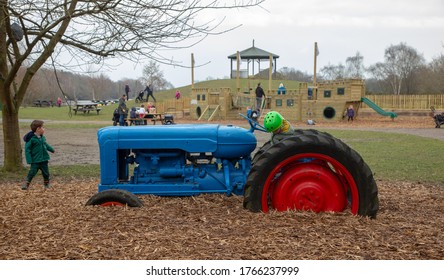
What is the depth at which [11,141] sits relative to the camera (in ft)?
35.8

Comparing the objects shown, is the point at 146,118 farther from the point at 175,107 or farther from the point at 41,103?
the point at 41,103

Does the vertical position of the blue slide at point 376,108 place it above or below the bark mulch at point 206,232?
above

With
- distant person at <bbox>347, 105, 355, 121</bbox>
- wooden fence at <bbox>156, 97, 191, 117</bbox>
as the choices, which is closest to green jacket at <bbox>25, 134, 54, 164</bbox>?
distant person at <bbox>347, 105, 355, 121</bbox>

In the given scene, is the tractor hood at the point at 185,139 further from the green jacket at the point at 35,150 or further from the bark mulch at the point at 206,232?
the green jacket at the point at 35,150

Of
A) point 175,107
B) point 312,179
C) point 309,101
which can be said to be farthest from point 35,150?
point 175,107

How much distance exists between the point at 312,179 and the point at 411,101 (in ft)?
128

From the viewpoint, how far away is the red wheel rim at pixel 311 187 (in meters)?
5.47

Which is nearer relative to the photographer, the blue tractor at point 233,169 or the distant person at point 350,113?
the blue tractor at point 233,169

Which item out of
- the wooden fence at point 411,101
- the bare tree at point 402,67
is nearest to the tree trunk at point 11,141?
the wooden fence at point 411,101

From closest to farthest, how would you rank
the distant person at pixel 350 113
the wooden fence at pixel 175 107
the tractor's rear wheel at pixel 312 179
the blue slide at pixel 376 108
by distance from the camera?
the tractor's rear wheel at pixel 312 179 → the distant person at pixel 350 113 → the blue slide at pixel 376 108 → the wooden fence at pixel 175 107

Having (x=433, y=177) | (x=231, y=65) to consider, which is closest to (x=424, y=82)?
(x=231, y=65)

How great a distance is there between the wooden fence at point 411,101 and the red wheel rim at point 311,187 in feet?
126

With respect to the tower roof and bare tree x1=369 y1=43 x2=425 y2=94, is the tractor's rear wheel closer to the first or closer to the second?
the tower roof

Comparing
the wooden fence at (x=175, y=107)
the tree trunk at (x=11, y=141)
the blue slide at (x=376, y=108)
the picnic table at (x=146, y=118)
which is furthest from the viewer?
the wooden fence at (x=175, y=107)
